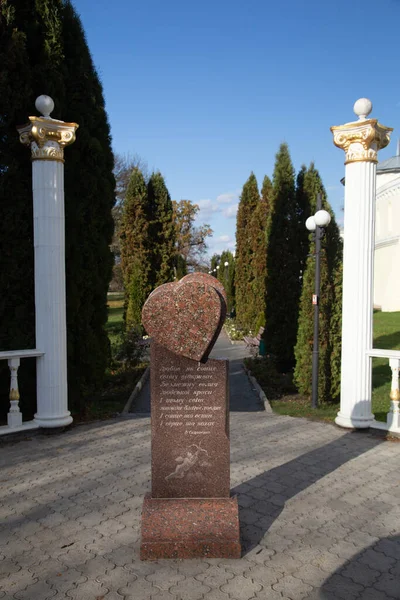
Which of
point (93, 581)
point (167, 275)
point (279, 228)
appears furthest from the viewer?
point (167, 275)

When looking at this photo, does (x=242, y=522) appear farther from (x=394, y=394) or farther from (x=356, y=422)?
(x=394, y=394)

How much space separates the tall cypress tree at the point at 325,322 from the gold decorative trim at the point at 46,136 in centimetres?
437

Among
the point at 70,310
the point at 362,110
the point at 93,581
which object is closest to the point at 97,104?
the point at 70,310

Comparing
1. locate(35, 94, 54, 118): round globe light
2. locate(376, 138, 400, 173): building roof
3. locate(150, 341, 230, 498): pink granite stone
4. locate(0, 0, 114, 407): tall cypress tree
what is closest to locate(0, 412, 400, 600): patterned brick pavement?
locate(150, 341, 230, 498): pink granite stone

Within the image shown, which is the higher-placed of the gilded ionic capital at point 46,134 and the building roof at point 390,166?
the building roof at point 390,166

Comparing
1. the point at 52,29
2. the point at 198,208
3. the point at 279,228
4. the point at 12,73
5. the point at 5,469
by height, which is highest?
the point at 198,208

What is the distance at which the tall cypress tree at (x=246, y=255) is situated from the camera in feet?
67.0

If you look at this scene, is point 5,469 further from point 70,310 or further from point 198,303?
point 198,303

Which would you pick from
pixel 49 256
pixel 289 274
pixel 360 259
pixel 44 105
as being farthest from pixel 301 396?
pixel 44 105

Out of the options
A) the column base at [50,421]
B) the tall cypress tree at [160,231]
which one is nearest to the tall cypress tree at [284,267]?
the tall cypress tree at [160,231]

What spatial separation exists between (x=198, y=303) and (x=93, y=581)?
1898mm

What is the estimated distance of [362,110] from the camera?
20.8 ft

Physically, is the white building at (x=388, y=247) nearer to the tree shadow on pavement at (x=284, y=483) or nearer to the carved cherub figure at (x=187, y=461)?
the tree shadow on pavement at (x=284, y=483)

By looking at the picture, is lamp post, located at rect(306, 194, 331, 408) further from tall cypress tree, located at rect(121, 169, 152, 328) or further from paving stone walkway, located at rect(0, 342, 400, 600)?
tall cypress tree, located at rect(121, 169, 152, 328)
